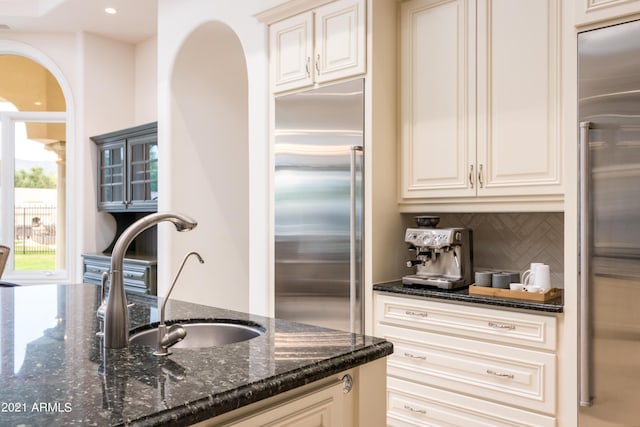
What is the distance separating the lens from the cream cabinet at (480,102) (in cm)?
250

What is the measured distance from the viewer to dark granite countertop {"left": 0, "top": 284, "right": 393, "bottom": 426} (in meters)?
0.96

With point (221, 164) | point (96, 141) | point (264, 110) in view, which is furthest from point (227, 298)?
point (96, 141)

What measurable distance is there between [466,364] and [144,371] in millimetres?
1831

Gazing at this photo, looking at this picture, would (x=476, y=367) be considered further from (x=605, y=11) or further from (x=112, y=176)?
(x=112, y=176)

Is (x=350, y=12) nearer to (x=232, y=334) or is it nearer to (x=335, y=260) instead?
(x=335, y=260)

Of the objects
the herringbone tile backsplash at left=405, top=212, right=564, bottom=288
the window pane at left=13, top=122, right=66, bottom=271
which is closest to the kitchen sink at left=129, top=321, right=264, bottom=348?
the herringbone tile backsplash at left=405, top=212, right=564, bottom=288

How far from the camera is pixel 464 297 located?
2529 mm

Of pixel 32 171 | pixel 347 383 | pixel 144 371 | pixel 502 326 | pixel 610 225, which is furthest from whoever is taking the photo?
pixel 32 171

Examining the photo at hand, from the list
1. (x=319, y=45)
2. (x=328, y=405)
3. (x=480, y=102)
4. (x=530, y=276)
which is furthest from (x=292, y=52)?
(x=328, y=405)

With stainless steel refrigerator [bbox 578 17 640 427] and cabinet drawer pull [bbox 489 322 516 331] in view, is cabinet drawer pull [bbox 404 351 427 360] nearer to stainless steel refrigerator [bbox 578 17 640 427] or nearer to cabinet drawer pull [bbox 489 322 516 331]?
cabinet drawer pull [bbox 489 322 516 331]

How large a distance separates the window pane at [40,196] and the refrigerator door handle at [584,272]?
5.38 m

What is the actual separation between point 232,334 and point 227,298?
2.90 metres

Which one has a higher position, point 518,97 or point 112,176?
Answer: point 518,97

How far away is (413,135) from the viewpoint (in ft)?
9.91
